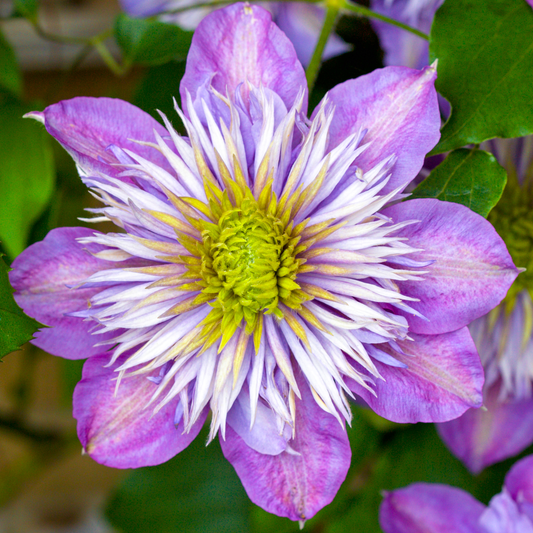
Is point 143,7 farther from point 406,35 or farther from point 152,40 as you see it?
point 406,35

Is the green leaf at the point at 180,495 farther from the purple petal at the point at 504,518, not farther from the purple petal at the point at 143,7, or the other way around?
the purple petal at the point at 143,7

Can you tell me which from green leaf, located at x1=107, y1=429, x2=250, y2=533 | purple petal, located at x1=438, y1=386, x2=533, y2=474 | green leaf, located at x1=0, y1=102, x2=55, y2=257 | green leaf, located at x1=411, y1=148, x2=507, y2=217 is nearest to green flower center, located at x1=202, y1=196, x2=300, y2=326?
green leaf, located at x1=411, y1=148, x2=507, y2=217

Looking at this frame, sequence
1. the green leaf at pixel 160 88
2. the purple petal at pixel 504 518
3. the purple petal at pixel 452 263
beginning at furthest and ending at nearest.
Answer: the green leaf at pixel 160 88 → the purple petal at pixel 504 518 → the purple petal at pixel 452 263

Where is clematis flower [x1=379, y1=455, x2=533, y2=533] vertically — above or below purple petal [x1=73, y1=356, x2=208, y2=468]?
below

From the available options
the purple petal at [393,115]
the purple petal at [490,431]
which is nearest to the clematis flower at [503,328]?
the purple petal at [490,431]

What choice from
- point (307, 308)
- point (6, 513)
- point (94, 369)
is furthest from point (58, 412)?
point (307, 308)

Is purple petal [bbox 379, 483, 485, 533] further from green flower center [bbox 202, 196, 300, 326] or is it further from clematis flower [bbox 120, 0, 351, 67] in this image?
clematis flower [bbox 120, 0, 351, 67]

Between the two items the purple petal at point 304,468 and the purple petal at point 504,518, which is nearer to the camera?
the purple petal at point 304,468
